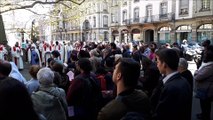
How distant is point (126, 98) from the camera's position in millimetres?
2668

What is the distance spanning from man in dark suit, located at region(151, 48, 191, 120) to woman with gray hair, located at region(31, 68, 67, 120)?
1.42 metres

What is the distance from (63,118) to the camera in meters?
4.16

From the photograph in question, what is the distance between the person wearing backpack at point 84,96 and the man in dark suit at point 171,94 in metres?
1.62

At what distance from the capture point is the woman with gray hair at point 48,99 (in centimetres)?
393

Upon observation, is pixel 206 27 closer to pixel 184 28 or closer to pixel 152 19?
pixel 184 28

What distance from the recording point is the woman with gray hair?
12.9 ft

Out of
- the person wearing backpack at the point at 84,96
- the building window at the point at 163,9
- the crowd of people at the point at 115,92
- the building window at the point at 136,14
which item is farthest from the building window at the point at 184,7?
the person wearing backpack at the point at 84,96

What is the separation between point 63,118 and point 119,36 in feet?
175

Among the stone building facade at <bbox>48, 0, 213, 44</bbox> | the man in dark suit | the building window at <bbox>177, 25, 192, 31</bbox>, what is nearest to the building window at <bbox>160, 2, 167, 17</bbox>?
the stone building facade at <bbox>48, 0, 213, 44</bbox>

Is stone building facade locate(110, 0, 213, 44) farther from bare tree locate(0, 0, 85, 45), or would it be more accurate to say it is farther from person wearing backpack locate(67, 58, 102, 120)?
person wearing backpack locate(67, 58, 102, 120)

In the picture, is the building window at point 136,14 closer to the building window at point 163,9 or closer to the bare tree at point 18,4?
the building window at point 163,9

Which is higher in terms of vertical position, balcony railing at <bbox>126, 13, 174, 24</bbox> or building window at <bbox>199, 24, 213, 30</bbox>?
balcony railing at <bbox>126, 13, 174, 24</bbox>

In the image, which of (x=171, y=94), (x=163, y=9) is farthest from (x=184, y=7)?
(x=171, y=94)

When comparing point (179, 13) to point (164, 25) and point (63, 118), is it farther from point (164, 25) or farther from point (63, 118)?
point (63, 118)
